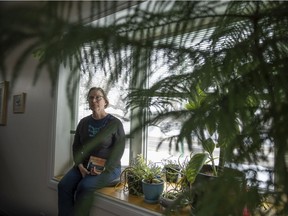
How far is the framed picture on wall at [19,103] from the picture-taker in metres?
2.58

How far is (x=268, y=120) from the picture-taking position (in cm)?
29

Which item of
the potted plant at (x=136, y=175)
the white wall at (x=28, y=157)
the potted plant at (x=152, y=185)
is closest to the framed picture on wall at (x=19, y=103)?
the white wall at (x=28, y=157)

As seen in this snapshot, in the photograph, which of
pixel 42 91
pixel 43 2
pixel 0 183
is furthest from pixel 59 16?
pixel 0 183

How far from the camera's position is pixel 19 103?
2648mm

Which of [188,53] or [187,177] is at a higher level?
[188,53]

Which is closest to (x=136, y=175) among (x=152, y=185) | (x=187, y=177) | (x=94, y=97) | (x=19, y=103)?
(x=152, y=185)

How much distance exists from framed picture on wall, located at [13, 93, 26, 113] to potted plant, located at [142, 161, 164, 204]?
5.38ft

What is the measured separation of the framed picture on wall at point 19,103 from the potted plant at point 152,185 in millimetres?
1638

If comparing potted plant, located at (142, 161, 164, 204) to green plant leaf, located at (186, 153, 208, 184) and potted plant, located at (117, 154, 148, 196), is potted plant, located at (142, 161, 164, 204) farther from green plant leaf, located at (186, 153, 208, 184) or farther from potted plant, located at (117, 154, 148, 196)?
green plant leaf, located at (186, 153, 208, 184)

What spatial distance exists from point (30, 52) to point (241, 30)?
11.5 inches

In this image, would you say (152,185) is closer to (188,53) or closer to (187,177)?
(187,177)

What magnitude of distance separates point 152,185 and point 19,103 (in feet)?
6.02

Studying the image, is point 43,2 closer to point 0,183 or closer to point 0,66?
point 0,66

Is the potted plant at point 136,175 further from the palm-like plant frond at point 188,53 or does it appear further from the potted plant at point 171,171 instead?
the palm-like plant frond at point 188,53
